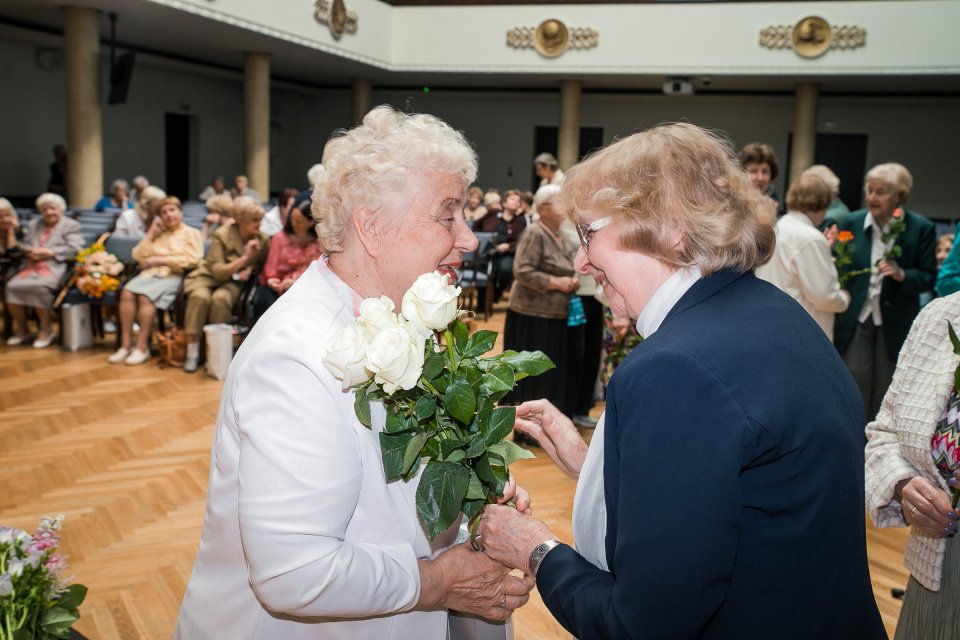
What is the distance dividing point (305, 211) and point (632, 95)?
1456cm

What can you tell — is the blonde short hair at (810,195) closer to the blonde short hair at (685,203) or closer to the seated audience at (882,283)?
the seated audience at (882,283)

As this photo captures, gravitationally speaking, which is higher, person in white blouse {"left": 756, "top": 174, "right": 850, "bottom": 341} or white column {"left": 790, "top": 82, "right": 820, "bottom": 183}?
white column {"left": 790, "top": 82, "right": 820, "bottom": 183}

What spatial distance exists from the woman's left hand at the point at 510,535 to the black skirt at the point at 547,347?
3535mm

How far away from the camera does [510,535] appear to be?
1.54m

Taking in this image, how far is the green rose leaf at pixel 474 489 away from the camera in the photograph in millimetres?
1528

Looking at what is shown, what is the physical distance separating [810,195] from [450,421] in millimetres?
3451

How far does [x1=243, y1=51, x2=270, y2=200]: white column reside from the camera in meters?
Result: 14.3

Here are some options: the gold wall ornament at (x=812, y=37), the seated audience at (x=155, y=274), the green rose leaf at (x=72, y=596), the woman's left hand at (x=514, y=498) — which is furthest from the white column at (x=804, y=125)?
the green rose leaf at (x=72, y=596)

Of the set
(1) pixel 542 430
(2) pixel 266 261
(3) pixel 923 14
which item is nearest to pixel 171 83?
(2) pixel 266 261

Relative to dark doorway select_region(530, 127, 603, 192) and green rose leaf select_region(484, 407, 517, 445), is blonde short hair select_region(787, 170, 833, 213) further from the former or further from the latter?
dark doorway select_region(530, 127, 603, 192)

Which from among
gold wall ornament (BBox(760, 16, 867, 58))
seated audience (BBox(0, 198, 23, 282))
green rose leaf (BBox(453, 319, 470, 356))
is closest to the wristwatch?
green rose leaf (BBox(453, 319, 470, 356))

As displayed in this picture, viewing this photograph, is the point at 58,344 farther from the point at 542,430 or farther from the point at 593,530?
the point at 593,530

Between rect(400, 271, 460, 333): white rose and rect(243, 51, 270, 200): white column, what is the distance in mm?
13797

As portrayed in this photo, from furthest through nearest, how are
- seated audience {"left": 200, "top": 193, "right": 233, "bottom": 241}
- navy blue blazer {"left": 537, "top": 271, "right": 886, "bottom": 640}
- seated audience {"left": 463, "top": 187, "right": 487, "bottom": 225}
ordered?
seated audience {"left": 463, "top": 187, "right": 487, "bottom": 225}
seated audience {"left": 200, "top": 193, "right": 233, "bottom": 241}
navy blue blazer {"left": 537, "top": 271, "right": 886, "bottom": 640}
